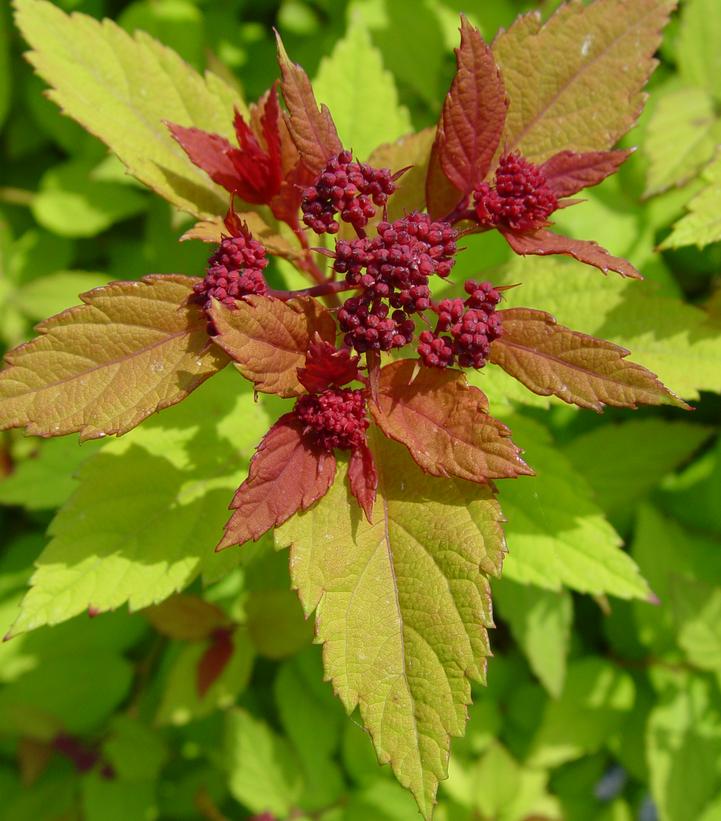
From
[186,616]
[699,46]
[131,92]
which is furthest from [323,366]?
[699,46]

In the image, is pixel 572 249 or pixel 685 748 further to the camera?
pixel 685 748

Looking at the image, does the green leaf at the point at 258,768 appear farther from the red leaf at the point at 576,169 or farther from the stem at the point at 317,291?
the red leaf at the point at 576,169

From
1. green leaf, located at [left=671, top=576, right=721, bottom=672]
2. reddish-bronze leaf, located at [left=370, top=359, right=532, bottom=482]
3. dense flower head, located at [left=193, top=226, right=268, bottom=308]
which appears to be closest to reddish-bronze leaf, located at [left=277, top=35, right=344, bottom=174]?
dense flower head, located at [left=193, top=226, right=268, bottom=308]

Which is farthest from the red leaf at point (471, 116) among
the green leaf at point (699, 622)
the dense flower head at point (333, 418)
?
the green leaf at point (699, 622)

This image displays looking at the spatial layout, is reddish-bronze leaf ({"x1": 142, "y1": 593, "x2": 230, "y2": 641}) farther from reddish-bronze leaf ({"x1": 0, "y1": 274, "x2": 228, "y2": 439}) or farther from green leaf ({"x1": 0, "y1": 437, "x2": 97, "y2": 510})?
reddish-bronze leaf ({"x1": 0, "y1": 274, "x2": 228, "y2": 439})

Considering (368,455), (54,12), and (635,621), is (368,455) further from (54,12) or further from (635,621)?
(635,621)

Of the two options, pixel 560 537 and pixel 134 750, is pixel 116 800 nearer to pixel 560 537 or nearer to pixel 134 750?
pixel 134 750

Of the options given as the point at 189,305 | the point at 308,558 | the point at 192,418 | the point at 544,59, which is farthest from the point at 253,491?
the point at 544,59
